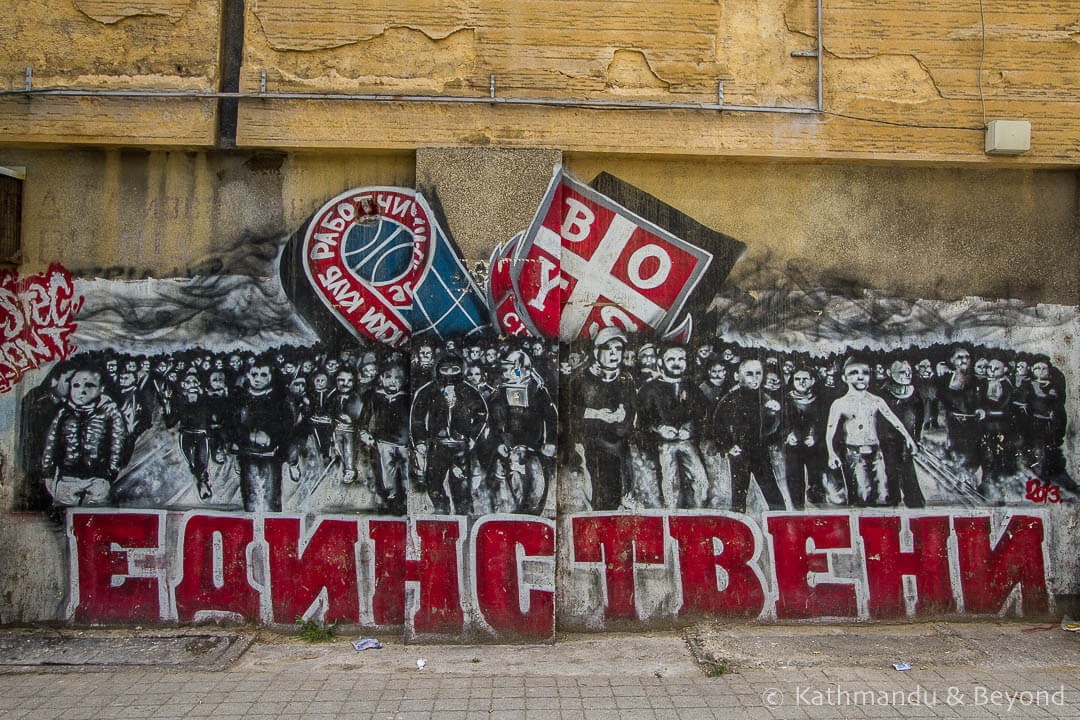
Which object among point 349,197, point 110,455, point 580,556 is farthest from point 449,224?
point 110,455

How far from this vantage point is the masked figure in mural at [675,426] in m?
5.11

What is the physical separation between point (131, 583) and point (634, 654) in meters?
3.30

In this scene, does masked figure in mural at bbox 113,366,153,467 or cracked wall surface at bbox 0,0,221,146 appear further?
masked figure in mural at bbox 113,366,153,467

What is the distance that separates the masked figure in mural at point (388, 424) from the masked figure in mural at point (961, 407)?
12.0 ft

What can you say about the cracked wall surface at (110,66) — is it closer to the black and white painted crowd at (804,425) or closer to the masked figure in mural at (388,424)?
the masked figure in mural at (388,424)

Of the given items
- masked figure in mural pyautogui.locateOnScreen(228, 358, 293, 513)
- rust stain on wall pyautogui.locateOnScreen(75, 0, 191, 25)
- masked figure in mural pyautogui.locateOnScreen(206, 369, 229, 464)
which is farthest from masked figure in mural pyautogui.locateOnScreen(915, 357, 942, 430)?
rust stain on wall pyautogui.locateOnScreen(75, 0, 191, 25)

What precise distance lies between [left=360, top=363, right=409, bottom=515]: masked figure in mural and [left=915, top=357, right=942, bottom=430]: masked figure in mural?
3.50 meters

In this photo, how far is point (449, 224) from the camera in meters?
4.96

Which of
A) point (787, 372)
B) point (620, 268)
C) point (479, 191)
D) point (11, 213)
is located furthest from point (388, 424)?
point (11, 213)

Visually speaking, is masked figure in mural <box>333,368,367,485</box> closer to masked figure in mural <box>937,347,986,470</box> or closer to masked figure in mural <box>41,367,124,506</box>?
masked figure in mural <box>41,367,124,506</box>

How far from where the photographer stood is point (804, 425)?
5188 millimetres

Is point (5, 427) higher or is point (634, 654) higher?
point (5, 427)

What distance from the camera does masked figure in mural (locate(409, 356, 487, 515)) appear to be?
483 cm

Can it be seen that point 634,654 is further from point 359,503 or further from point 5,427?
point 5,427
